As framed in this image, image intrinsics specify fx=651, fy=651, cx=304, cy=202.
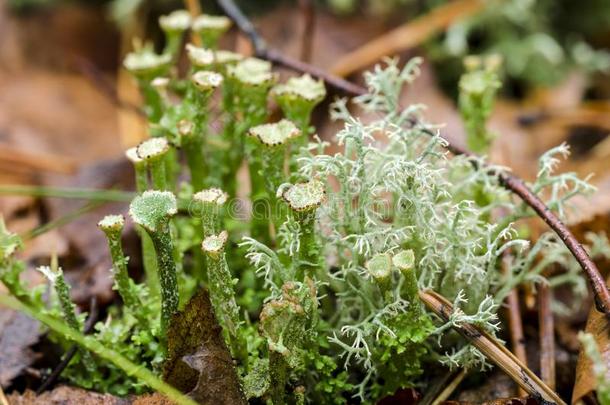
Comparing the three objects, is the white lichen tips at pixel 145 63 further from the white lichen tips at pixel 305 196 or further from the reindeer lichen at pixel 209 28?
the white lichen tips at pixel 305 196

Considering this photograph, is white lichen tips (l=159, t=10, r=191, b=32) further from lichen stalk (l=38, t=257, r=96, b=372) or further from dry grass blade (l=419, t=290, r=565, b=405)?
dry grass blade (l=419, t=290, r=565, b=405)

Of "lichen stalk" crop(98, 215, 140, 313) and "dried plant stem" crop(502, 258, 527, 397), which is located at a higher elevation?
"lichen stalk" crop(98, 215, 140, 313)

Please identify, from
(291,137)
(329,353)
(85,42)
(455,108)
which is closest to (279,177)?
(291,137)

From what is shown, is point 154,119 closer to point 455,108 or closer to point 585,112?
point 455,108

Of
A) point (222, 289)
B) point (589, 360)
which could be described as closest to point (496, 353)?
point (589, 360)

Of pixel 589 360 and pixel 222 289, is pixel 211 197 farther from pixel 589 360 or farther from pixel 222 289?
pixel 589 360

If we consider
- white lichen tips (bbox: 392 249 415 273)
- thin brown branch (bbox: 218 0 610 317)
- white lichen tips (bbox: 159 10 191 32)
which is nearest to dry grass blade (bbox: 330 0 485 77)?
thin brown branch (bbox: 218 0 610 317)

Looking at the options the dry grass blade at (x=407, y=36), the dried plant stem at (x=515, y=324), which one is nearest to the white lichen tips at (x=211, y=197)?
the dried plant stem at (x=515, y=324)
